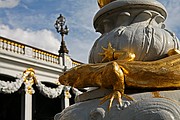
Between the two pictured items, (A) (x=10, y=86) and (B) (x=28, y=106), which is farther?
(B) (x=28, y=106)

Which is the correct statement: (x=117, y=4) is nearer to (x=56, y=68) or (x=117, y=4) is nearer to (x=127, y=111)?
(x=127, y=111)

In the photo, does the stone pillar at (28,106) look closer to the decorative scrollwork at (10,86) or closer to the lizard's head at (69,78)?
the decorative scrollwork at (10,86)

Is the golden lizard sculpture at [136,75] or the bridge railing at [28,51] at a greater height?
the bridge railing at [28,51]

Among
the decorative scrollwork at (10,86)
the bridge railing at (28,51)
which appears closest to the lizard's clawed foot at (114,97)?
the decorative scrollwork at (10,86)

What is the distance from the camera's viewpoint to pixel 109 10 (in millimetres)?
2547

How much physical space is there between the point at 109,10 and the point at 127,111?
94 centimetres

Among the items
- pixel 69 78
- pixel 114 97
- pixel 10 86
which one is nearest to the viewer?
pixel 114 97

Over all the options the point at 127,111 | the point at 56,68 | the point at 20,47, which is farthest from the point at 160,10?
the point at 56,68

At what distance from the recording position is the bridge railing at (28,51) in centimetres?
989

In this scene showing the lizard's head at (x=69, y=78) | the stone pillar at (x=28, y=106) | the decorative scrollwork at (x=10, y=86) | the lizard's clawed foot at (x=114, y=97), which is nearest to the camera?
the lizard's clawed foot at (x=114, y=97)

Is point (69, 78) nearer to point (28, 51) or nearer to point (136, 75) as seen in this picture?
point (136, 75)

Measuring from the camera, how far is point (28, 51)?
10547 mm

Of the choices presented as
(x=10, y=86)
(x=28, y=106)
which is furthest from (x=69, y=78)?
(x=28, y=106)

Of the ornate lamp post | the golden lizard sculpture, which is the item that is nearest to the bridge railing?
the ornate lamp post
